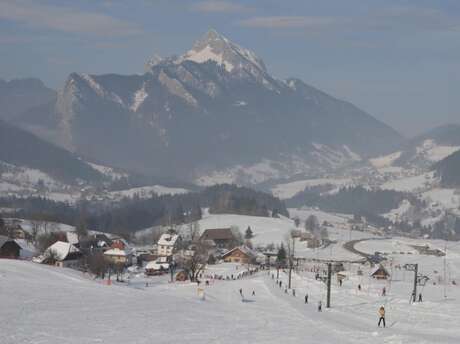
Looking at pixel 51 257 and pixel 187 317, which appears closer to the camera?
pixel 187 317

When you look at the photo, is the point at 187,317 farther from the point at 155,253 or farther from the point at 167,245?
the point at 155,253

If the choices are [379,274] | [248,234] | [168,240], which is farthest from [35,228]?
[379,274]

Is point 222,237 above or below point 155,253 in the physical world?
above

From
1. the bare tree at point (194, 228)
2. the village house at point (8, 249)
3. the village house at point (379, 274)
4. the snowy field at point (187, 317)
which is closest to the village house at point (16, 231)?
the village house at point (8, 249)

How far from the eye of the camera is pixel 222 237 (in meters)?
151

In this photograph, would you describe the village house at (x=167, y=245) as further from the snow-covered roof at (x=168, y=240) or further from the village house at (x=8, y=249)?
the village house at (x=8, y=249)

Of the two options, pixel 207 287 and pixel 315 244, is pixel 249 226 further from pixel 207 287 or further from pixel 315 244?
pixel 207 287

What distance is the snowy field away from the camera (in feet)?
91.7

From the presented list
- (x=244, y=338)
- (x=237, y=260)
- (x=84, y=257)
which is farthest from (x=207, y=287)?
(x=237, y=260)

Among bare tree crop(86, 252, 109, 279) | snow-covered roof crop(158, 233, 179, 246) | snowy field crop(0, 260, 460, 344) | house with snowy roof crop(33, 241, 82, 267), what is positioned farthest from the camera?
snow-covered roof crop(158, 233, 179, 246)

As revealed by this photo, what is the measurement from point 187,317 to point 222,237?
116 m

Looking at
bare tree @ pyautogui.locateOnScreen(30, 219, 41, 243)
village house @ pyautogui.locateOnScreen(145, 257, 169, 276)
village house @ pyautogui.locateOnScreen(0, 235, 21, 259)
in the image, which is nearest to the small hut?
village house @ pyautogui.locateOnScreen(145, 257, 169, 276)

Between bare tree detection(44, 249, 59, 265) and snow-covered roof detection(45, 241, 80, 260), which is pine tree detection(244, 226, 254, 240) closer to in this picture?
snow-covered roof detection(45, 241, 80, 260)

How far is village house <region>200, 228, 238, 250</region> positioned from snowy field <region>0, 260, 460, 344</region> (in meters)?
92.6
